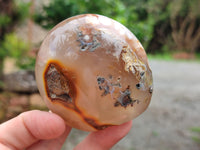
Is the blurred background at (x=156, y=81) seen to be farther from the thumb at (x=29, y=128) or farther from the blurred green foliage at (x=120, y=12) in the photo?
the thumb at (x=29, y=128)

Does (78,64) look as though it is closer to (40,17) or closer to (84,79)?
(84,79)

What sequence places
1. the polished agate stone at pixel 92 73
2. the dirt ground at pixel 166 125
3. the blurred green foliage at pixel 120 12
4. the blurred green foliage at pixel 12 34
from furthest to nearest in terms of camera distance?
the blurred green foliage at pixel 12 34 → the dirt ground at pixel 166 125 → the blurred green foliage at pixel 120 12 → the polished agate stone at pixel 92 73

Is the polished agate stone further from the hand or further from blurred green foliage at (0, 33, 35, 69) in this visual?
blurred green foliage at (0, 33, 35, 69)

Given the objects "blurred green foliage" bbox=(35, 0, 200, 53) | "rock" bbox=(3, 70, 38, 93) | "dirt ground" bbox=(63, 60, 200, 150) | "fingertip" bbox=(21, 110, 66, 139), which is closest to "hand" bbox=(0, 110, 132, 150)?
"fingertip" bbox=(21, 110, 66, 139)

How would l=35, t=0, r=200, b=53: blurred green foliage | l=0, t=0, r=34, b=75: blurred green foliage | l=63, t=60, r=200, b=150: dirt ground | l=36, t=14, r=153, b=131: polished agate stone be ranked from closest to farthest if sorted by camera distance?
l=36, t=14, r=153, b=131: polished agate stone → l=35, t=0, r=200, b=53: blurred green foliage → l=63, t=60, r=200, b=150: dirt ground → l=0, t=0, r=34, b=75: blurred green foliage

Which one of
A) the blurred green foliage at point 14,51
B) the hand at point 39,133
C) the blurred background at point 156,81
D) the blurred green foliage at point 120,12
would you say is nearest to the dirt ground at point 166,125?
the blurred background at point 156,81

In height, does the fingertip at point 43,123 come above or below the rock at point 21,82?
above

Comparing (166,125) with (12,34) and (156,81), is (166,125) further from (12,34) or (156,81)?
(12,34)

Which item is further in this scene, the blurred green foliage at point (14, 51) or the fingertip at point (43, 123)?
the blurred green foliage at point (14, 51)

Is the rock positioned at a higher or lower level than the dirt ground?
higher

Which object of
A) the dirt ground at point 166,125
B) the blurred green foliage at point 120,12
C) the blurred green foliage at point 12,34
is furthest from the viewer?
the blurred green foliage at point 12,34
